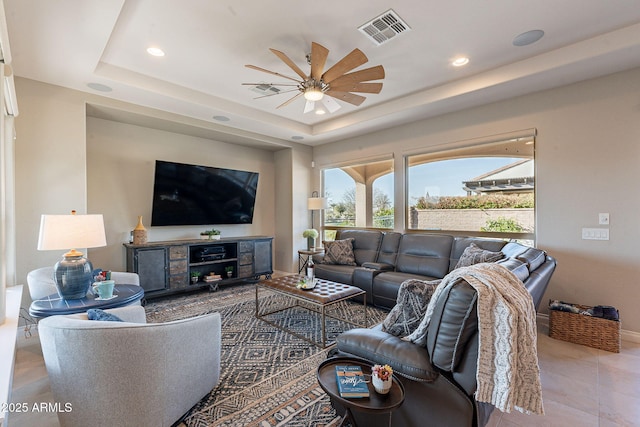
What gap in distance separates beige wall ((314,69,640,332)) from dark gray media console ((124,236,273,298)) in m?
4.25

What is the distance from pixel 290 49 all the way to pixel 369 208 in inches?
122

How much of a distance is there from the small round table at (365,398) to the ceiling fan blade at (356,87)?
247 centimetres

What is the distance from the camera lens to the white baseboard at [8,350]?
140cm

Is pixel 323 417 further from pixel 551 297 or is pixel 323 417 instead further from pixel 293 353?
pixel 551 297

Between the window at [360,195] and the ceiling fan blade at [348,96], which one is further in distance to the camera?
the window at [360,195]

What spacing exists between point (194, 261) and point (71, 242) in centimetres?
257

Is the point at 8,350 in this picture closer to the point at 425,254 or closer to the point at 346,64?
the point at 346,64

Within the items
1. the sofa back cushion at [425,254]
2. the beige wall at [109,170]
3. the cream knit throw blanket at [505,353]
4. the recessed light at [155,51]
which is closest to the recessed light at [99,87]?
the beige wall at [109,170]

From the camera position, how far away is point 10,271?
118 inches

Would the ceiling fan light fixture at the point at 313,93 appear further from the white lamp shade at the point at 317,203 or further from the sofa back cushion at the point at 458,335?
the white lamp shade at the point at 317,203

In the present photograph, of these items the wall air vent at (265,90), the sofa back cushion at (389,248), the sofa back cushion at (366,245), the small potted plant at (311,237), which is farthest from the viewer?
the small potted plant at (311,237)

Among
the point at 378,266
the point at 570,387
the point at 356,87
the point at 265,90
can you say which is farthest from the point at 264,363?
the point at 265,90

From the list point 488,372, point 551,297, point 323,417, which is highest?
point 488,372

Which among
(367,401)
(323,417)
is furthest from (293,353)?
(367,401)
